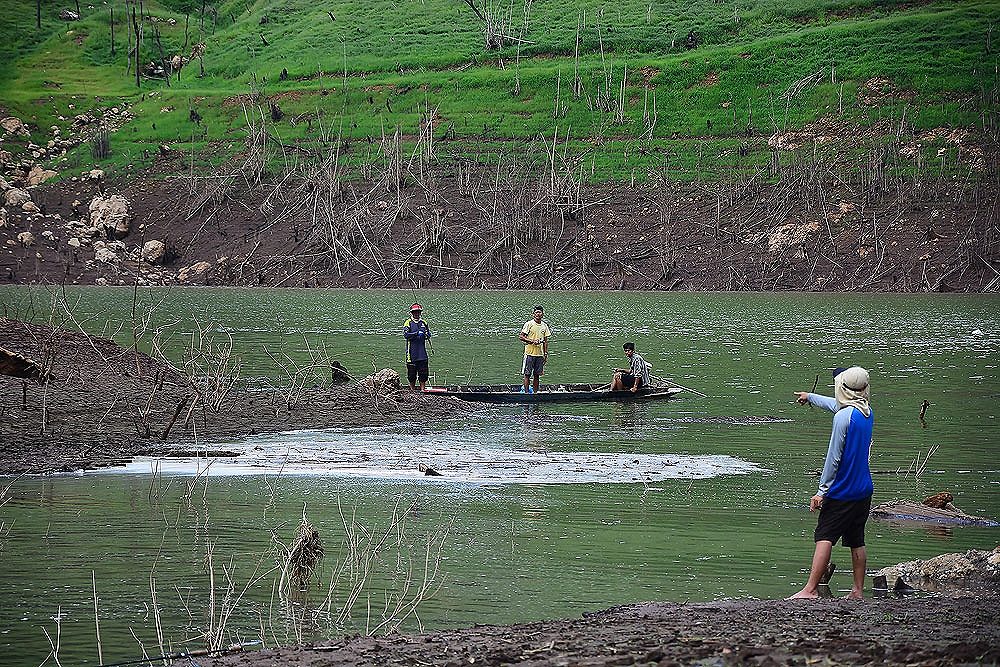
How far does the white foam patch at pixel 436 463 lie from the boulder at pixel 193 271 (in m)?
70.9

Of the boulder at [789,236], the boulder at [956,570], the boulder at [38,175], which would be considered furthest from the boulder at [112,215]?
the boulder at [956,570]

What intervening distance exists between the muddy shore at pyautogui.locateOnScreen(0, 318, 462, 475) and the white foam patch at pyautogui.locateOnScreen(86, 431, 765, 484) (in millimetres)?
796

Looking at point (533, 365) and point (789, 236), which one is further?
point (789, 236)

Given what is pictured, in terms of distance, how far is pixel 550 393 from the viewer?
3045 cm

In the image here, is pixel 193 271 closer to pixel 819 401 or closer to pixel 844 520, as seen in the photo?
pixel 819 401

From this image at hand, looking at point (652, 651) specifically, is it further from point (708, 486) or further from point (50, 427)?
point (50, 427)

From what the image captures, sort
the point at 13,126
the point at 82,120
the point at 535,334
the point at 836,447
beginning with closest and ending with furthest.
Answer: the point at 836,447, the point at 535,334, the point at 13,126, the point at 82,120

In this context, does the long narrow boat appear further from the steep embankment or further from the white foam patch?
the steep embankment

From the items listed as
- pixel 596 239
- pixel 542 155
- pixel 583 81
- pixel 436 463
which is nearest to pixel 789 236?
pixel 596 239

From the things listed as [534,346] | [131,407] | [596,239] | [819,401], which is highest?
[596,239]

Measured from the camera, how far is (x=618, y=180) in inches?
4003

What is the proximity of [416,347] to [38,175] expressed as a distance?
88980 millimetres

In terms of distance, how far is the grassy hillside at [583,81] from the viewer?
358 ft

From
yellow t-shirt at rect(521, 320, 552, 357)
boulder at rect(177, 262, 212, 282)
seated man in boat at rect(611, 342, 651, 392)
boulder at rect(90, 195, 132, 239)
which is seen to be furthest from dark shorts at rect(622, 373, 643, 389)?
boulder at rect(90, 195, 132, 239)
